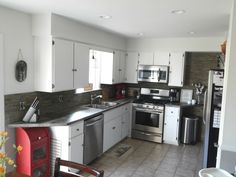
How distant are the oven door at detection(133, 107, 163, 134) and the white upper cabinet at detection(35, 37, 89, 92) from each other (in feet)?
6.84

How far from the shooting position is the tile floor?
3.61 m

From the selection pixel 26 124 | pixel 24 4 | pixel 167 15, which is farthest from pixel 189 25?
pixel 26 124

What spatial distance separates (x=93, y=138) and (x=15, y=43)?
6.40 ft

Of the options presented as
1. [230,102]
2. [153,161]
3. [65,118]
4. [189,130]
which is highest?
[230,102]

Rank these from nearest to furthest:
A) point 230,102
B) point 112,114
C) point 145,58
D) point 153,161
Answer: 1. point 230,102
2. point 153,161
3. point 112,114
4. point 145,58

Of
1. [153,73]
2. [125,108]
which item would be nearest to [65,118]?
[125,108]

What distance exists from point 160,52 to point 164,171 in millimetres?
2773

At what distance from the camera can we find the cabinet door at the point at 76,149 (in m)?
3.18

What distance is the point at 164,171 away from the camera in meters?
3.68

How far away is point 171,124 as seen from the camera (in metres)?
4.98

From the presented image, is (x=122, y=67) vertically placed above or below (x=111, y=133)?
above

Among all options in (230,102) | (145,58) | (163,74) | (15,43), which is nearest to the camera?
(230,102)

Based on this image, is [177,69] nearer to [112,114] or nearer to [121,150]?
[112,114]

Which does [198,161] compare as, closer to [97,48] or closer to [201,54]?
[201,54]
